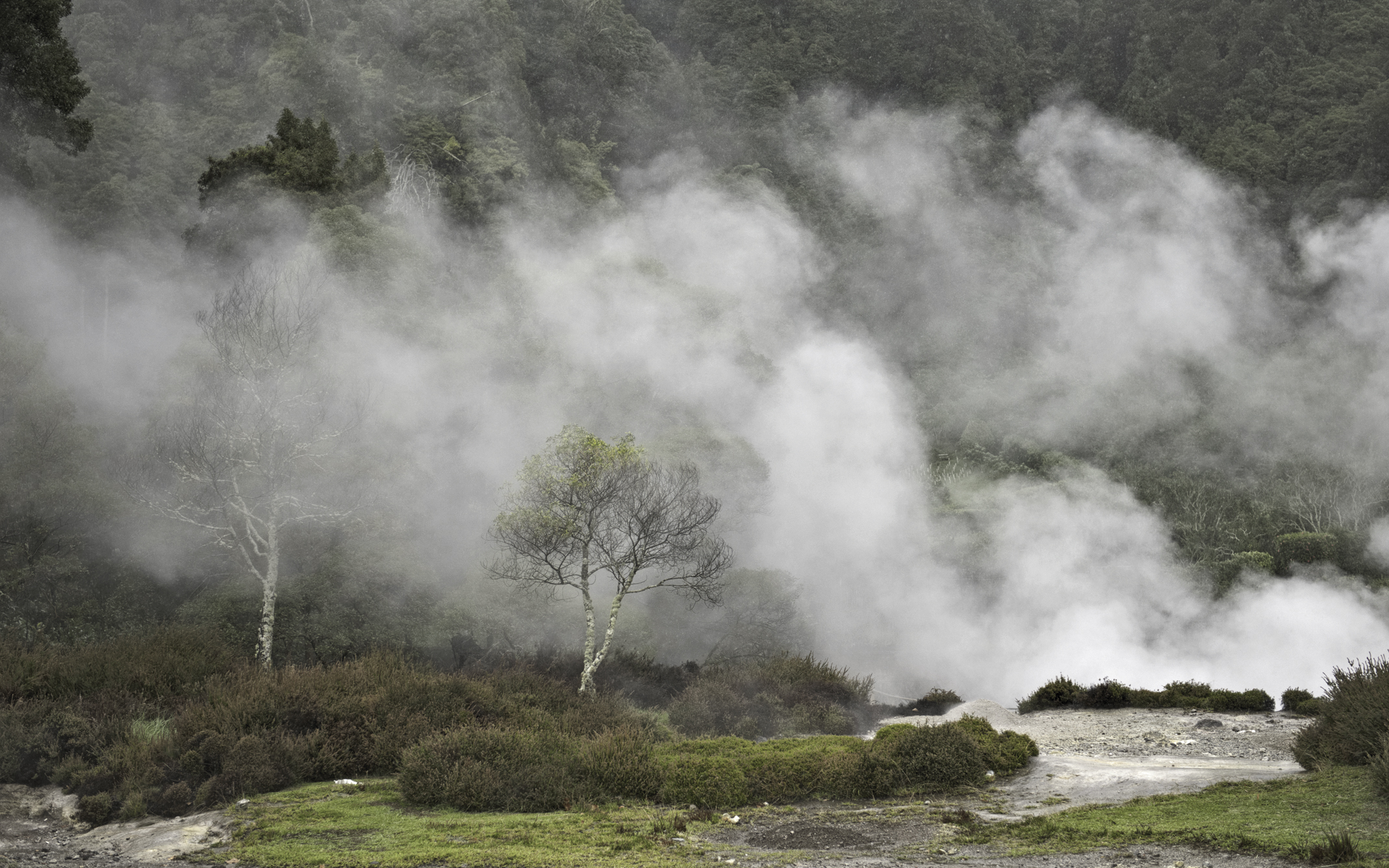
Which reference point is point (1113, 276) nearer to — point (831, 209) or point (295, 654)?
point (831, 209)

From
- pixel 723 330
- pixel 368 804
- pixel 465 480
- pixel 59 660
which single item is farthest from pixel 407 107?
pixel 368 804

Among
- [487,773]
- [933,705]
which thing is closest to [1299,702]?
[933,705]

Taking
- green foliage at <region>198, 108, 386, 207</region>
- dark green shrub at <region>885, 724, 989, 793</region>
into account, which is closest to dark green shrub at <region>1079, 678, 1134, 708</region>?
dark green shrub at <region>885, 724, 989, 793</region>

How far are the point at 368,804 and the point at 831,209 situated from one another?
7026 centimetres

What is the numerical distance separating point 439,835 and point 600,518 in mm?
12661

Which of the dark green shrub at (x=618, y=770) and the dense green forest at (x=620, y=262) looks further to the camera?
the dense green forest at (x=620, y=262)

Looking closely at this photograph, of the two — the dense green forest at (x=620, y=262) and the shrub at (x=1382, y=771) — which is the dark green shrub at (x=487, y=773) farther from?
the dense green forest at (x=620, y=262)

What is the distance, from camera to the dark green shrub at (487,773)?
1196cm

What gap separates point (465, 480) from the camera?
1287 inches

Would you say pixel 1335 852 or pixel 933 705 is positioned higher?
pixel 1335 852

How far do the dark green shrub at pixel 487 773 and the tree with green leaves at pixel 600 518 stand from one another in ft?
28.1

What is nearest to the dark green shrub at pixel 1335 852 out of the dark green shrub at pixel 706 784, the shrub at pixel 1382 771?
the shrub at pixel 1382 771

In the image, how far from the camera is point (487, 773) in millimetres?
12141

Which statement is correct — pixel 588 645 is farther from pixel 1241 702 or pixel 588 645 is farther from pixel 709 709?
pixel 1241 702
